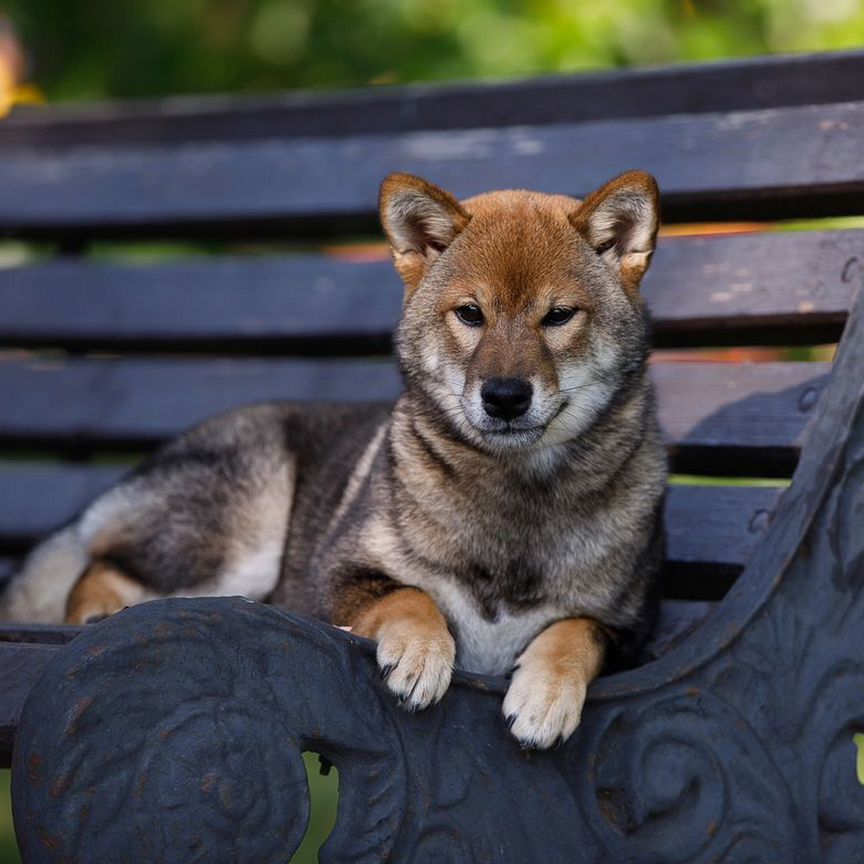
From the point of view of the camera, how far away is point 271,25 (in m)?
6.65

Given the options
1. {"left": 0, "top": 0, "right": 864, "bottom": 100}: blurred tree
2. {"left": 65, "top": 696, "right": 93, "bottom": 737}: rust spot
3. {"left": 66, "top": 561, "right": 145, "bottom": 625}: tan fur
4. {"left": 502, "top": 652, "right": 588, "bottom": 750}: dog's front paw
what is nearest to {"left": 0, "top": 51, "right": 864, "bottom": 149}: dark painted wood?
{"left": 0, "top": 0, "right": 864, "bottom": 100}: blurred tree

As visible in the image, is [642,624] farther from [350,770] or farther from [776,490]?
[350,770]

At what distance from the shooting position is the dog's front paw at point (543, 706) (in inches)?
97.7

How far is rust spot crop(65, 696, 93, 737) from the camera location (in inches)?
86.5

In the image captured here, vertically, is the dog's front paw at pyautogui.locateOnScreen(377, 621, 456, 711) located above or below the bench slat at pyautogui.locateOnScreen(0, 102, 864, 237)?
below

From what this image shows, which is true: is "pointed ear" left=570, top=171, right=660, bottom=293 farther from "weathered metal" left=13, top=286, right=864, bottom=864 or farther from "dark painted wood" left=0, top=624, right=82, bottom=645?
"dark painted wood" left=0, top=624, right=82, bottom=645

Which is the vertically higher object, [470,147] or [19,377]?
[470,147]

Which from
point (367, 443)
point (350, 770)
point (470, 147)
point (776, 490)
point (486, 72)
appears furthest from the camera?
point (486, 72)

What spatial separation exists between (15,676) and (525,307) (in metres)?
1.32

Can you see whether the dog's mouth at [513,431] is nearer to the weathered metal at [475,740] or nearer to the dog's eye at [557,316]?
the dog's eye at [557,316]

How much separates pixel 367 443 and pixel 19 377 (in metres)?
1.44

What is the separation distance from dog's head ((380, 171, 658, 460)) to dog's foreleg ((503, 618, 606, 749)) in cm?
45

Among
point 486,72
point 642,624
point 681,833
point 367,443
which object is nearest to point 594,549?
point 642,624

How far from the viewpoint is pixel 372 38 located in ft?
20.9
